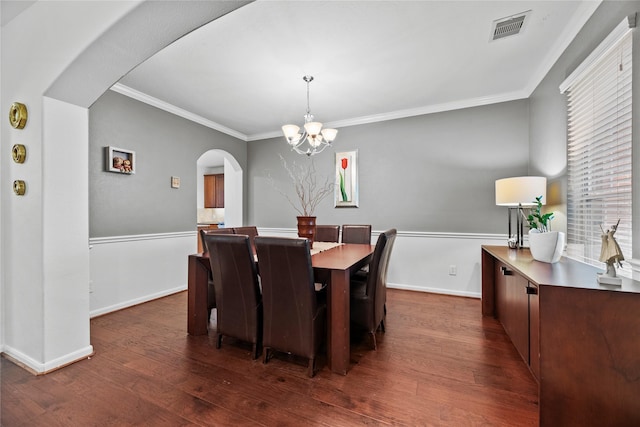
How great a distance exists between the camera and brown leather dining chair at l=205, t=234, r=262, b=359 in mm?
1937

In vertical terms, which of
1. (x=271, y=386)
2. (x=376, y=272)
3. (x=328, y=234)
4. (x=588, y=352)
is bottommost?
(x=271, y=386)

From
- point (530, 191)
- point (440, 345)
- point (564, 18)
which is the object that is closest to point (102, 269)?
point (440, 345)

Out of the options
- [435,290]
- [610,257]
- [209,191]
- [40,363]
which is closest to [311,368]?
[610,257]

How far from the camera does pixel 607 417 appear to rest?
123 cm

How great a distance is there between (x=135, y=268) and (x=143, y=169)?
120 centimetres

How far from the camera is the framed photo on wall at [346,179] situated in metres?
4.21

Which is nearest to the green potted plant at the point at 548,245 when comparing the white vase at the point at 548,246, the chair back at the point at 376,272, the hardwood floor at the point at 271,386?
the white vase at the point at 548,246

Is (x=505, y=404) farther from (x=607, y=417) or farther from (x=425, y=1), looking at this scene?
(x=425, y=1)

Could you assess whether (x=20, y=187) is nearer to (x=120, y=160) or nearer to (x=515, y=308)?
(x=120, y=160)

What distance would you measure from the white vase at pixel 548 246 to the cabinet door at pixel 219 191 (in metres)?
6.78

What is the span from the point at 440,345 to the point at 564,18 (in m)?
2.66

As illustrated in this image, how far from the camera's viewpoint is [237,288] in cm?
203

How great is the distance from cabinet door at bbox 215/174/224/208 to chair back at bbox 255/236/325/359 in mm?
5871

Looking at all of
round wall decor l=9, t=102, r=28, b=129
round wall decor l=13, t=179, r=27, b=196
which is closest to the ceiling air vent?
round wall decor l=9, t=102, r=28, b=129
